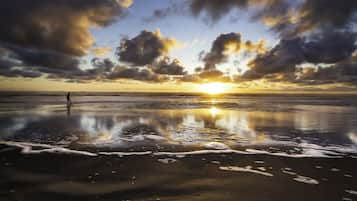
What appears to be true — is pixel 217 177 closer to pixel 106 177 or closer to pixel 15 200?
pixel 106 177

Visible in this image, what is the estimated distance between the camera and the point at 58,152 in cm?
806

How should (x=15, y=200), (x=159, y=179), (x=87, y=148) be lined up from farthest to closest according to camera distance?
(x=87, y=148), (x=159, y=179), (x=15, y=200)

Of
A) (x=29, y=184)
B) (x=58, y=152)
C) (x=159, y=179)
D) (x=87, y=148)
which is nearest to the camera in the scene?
(x=29, y=184)

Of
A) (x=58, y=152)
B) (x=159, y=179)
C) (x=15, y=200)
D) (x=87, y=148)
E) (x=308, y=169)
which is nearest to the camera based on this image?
(x=15, y=200)

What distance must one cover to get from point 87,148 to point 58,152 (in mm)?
929

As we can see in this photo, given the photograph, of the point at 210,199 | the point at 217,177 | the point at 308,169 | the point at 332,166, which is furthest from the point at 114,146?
the point at 332,166

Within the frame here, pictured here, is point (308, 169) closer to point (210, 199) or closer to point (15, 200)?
point (210, 199)

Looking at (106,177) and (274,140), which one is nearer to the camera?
(106,177)

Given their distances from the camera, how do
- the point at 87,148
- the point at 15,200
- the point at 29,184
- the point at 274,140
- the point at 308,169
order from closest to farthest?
the point at 15,200
the point at 29,184
the point at 308,169
the point at 87,148
the point at 274,140

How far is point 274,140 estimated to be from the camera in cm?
1052

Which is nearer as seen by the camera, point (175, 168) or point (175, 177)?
point (175, 177)

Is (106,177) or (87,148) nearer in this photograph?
(106,177)

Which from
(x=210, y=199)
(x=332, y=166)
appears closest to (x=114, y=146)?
(x=210, y=199)

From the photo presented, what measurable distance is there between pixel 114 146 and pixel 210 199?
5239 millimetres
